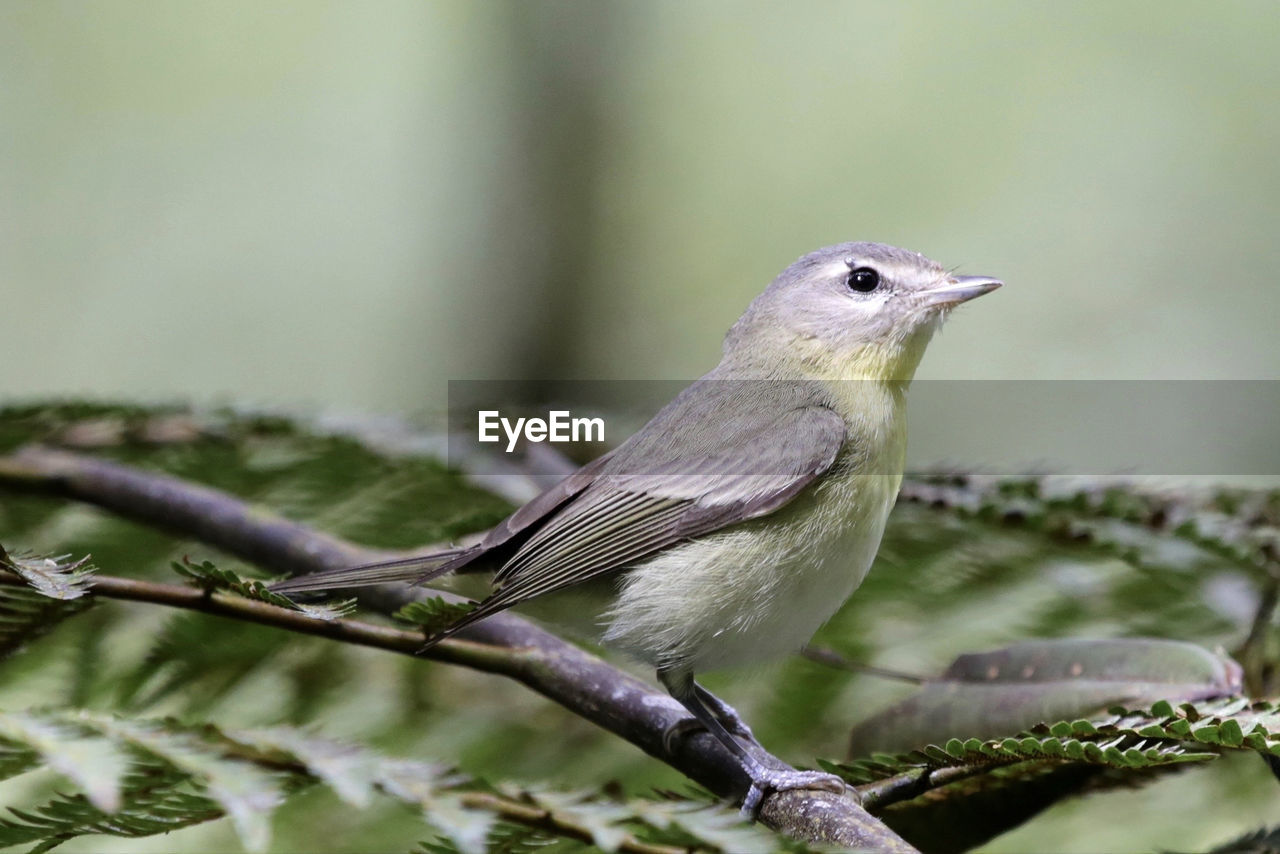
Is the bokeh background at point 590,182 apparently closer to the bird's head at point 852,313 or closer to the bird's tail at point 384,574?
the bird's head at point 852,313

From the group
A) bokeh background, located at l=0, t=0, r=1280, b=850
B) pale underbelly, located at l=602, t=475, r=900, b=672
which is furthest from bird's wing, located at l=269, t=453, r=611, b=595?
bokeh background, located at l=0, t=0, r=1280, b=850

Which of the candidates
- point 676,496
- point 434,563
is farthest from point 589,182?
point 434,563

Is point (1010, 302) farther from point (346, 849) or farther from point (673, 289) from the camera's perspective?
point (346, 849)

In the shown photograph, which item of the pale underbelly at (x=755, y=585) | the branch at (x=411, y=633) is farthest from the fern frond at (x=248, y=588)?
the pale underbelly at (x=755, y=585)

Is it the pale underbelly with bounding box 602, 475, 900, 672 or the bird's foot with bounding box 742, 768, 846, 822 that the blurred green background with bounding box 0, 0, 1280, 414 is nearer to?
the pale underbelly with bounding box 602, 475, 900, 672

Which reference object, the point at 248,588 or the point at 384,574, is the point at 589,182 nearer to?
the point at 384,574
